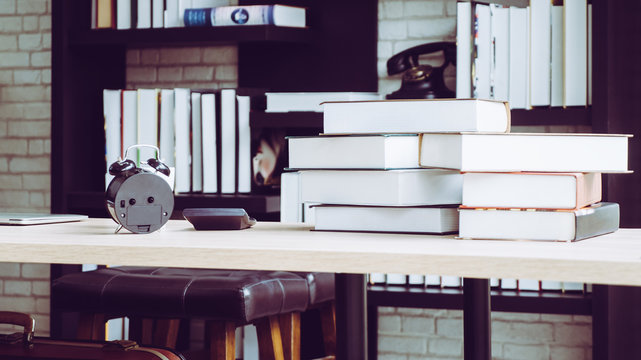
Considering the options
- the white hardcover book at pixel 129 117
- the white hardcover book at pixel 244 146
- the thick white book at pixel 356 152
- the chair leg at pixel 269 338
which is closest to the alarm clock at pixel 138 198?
the thick white book at pixel 356 152

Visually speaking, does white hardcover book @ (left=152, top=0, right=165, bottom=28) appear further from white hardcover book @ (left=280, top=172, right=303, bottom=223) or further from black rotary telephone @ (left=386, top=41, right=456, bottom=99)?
black rotary telephone @ (left=386, top=41, right=456, bottom=99)

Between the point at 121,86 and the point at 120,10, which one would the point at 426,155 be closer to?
the point at 120,10

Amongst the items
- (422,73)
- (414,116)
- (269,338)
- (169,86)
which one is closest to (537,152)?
(414,116)

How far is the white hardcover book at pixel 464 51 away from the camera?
2369 millimetres

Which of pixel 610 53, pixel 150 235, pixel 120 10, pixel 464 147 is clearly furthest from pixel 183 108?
pixel 464 147

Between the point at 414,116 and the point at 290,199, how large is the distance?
1386mm

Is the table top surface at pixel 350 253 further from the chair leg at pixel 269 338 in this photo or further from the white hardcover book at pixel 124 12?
the white hardcover book at pixel 124 12

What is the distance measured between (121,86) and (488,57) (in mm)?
1303

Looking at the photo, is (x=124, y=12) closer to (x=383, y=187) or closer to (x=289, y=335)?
(x=289, y=335)

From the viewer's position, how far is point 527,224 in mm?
1066

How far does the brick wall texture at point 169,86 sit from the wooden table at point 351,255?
156 centimetres

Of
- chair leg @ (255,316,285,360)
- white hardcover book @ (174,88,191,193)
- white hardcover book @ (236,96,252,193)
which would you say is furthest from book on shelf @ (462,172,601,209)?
white hardcover book @ (174,88,191,193)

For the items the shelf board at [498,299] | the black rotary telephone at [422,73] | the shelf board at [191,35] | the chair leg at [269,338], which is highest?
the shelf board at [191,35]

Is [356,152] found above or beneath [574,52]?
beneath
